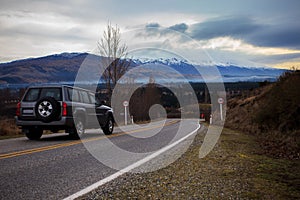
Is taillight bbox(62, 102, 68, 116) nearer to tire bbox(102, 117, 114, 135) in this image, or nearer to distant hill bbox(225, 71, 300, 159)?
tire bbox(102, 117, 114, 135)

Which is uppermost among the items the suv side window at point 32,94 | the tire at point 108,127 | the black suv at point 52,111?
the suv side window at point 32,94

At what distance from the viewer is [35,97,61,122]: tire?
1150 cm

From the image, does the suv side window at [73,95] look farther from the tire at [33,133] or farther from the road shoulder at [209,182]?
the road shoulder at [209,182]

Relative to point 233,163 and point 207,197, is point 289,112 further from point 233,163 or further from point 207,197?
point 207,197

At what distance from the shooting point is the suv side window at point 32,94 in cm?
1206

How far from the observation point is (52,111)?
1152 cm

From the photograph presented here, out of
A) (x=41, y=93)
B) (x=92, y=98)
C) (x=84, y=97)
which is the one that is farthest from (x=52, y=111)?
(x=92, y=98)

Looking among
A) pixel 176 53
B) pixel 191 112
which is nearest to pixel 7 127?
pixel 176 53

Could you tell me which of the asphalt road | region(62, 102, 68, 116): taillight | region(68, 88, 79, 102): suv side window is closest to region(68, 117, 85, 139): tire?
region(62, 102, 68, 116): taillight

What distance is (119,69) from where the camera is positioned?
32125mm

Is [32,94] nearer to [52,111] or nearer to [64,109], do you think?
[52,111]

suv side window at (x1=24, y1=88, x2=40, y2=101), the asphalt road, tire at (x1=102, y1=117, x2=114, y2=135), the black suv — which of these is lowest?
tire at (x1=102, y1=117, x2=114, y2=135)

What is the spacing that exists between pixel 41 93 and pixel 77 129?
6.37 ft

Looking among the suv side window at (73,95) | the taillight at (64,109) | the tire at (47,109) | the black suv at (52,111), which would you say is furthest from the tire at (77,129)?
the tire at (47,109)
